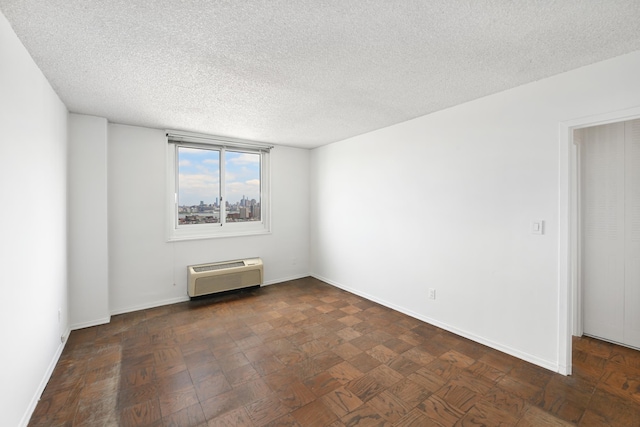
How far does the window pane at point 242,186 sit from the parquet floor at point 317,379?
1904mm

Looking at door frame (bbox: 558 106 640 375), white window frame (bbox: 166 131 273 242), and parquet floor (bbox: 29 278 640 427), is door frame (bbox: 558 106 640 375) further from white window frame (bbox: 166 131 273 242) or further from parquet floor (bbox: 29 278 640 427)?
white window frame (bbox: 166 131 273 242)

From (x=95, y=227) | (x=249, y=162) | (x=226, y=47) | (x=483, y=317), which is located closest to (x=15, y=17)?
(x=226, y=47)

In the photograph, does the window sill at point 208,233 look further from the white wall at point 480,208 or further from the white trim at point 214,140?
the white wall at point 480,208

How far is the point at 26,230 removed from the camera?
1888mm

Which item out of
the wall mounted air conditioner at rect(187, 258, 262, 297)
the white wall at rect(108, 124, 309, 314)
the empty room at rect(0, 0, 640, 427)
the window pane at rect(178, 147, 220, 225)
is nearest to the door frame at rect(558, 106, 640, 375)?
the empty room at rect(0, 0, 640, 427)

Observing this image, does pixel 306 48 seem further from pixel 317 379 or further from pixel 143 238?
pixel 143 238

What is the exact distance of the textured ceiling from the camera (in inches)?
59.6

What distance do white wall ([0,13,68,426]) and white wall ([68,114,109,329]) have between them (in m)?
0.56

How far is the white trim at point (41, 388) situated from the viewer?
179cm

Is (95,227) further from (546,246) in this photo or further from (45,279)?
(546,246)

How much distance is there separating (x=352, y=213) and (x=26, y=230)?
3.57 metres

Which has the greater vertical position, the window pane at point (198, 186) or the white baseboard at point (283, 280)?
the window pane at point (198, 186)

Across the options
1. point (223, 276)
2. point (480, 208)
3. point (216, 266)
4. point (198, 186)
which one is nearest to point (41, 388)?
point (223, 276)

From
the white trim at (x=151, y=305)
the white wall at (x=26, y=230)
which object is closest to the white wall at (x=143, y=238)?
the white trim at (x=151, y=305)
